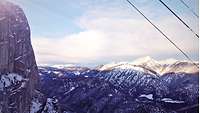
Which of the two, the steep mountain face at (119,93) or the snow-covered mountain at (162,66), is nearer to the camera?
the steep mountain face at (119,93)

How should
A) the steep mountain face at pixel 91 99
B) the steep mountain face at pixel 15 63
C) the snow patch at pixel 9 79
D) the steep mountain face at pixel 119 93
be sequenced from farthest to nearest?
1. the steep mountain face at pixel 119 93
2. the steep mountain face at pixel 91 99
3. the steep mountain face at pixel 15 63
4. the snow patch at pixel 9 79

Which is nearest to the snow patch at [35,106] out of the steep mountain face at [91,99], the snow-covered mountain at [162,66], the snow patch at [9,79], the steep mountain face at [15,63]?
the steep mountain face at [15,63]

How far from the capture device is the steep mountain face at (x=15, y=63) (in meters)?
46.3

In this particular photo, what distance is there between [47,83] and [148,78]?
2933 centimetres

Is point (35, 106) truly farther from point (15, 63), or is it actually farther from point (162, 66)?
point (162, 66)

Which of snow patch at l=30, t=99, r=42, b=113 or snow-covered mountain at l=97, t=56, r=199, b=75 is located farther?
snow-covered mountain at l=97, t=56, r=199, b=75

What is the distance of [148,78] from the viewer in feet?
347

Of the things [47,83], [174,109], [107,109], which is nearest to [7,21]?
[107,109]

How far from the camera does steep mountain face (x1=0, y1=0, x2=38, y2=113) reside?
1822 inches

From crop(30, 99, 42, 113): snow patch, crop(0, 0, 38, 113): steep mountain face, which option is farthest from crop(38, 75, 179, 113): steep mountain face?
crop(0, 0, 38, 113): steep mountain face

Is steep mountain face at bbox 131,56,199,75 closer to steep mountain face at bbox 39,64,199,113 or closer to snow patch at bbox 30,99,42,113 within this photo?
steep mountain face at bbox 39,64,199,113

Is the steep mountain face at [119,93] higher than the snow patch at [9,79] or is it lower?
lower

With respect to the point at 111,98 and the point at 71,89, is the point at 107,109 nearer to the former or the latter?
the point at 111,98

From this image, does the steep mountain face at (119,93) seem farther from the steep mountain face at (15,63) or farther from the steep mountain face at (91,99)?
the steep mountain face at (15,63)
